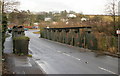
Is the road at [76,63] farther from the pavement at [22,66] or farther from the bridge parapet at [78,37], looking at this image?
the bridge parapet at [78,37]

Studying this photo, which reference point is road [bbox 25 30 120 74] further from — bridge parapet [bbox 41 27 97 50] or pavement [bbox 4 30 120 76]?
bridge parapet [bbox 41 27 97 50]

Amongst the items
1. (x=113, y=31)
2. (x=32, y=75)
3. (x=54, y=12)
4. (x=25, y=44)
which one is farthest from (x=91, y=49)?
(x=54, y=12)

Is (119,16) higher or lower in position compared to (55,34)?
higher

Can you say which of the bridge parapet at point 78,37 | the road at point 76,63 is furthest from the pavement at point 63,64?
the bridge parapet at point 78,37

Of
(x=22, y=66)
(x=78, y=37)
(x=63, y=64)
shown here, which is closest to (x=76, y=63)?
(x=63, y=64)

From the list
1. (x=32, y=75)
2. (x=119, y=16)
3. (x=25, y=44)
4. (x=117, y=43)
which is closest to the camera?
(x=32, y=75)

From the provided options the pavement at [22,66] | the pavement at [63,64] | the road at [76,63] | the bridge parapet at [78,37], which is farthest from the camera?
the bridge parapet at [78,37]

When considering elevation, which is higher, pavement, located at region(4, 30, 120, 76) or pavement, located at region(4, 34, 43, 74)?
pavement, located at region(4, 34, 43, 74)

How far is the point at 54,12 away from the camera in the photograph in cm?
15538

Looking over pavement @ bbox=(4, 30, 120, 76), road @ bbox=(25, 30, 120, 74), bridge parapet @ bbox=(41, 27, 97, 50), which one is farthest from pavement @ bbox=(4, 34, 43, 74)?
bridge parapet @ bbox=(41, 27, 97, 50)

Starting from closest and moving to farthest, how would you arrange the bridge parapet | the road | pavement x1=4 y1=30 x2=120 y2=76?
pavement x1=4 y1=30 x2=120 y2=76 → the road → the bridge parapet

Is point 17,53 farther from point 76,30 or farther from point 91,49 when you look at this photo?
point 76,30

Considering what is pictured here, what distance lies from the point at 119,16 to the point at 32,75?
1972 centimetres

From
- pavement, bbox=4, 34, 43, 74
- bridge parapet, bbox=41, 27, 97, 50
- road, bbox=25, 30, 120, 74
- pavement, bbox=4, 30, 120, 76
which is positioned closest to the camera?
pavement, bbox=4, 34, 43, 74
